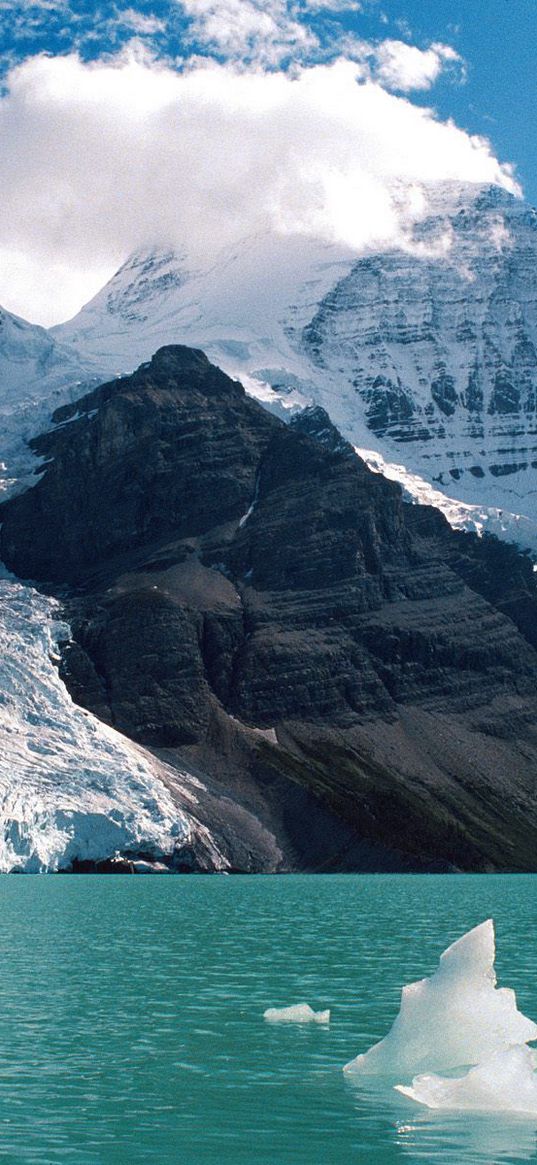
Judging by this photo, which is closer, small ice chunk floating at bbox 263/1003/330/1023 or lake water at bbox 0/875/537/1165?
lake water at bbox 0/875/537/1165

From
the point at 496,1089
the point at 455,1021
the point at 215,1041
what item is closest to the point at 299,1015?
the point at 215,1041

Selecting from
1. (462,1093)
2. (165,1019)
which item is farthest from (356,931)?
→ (462,1093)

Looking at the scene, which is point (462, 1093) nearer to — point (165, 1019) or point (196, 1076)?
point (196, 1076)

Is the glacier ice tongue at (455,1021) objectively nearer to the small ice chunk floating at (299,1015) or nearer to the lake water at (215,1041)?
the lake water at (215,1041)

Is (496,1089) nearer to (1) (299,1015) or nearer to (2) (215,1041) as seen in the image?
(2) (215,1041)

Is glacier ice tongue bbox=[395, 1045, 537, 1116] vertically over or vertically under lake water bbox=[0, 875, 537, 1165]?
over

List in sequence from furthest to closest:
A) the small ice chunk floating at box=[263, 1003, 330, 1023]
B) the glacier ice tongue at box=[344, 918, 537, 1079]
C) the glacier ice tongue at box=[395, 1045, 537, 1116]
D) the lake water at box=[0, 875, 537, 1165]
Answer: the small ice chunk floating at box=[263, 1003, 330, 1023], the glacier ice tongue at box=[344, 918, 537, 1079], the glacier ice tongue at box=[395, 1045, 537, 1116], the lake water at box=[0, 875, 537, 1165]

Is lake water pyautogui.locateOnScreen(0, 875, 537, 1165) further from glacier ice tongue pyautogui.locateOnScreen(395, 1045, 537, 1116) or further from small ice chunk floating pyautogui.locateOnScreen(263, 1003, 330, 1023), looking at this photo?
small ice chunk floating pyautogui.locateOnScreen(263, 1003, 330, 1023)

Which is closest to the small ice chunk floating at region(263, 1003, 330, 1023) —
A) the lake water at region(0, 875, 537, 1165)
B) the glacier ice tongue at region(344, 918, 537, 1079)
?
the lake water at region(0, 875, 537, 1165)
